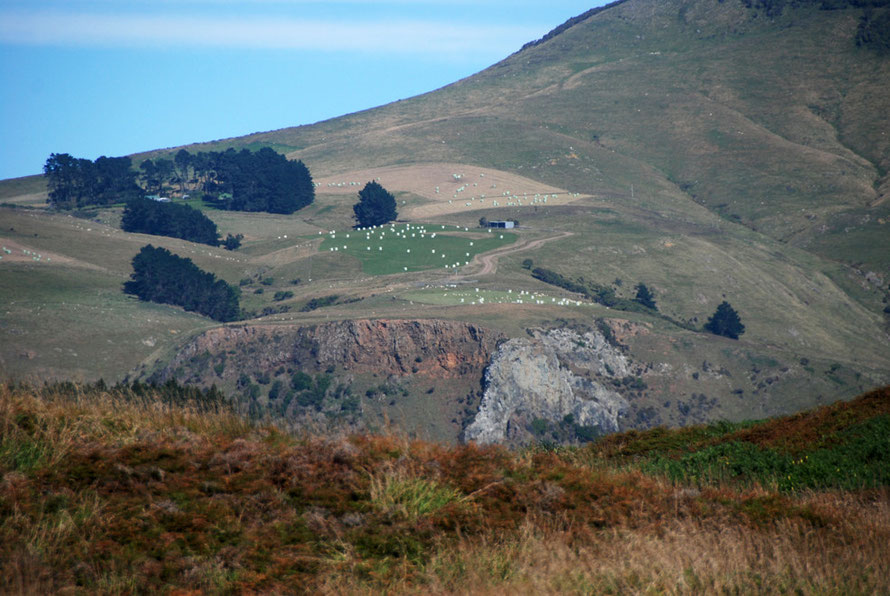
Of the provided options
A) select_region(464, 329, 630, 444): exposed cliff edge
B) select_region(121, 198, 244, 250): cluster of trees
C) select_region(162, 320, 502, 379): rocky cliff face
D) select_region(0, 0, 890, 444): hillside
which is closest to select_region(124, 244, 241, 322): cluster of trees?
select_region(0, 0, 890, 444): hillside

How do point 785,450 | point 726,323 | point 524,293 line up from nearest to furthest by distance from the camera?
point 785,450
point 524,293
point 726,323

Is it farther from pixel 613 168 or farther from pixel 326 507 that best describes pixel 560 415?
pixel 613 168

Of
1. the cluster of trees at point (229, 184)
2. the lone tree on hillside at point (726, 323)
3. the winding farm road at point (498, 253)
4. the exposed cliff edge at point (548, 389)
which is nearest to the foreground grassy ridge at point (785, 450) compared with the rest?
the exposed cliff edge at point (548, 389)

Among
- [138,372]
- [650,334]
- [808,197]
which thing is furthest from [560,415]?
[808,197]

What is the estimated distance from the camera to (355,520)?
30.6ft

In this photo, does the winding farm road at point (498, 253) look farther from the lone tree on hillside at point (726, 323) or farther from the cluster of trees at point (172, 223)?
the cluster of trees at point (172, 223)

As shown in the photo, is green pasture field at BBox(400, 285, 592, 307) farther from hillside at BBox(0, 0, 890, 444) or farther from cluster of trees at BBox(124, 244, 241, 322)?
cluster of trees at BBox(124, 244, 241, 322)

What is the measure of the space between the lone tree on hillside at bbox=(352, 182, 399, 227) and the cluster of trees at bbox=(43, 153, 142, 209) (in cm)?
5019

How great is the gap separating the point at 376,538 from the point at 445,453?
2194mm

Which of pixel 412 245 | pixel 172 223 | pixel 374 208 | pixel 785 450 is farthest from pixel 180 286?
pixel 785 450

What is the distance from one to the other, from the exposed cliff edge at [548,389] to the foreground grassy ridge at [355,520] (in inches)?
2892

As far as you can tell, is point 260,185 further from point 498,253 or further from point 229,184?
point 498,253

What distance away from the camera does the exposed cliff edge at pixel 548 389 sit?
88688 mm

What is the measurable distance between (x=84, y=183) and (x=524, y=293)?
110629 millimetres
